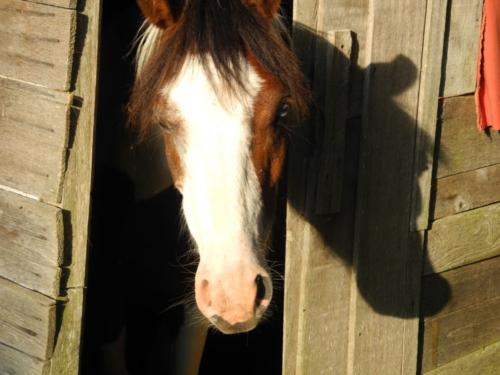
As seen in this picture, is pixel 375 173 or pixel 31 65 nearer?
pixel 31 65

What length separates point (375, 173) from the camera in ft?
9.98

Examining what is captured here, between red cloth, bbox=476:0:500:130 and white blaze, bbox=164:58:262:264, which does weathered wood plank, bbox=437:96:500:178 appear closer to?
red cloth, bbox=476:0:500:130

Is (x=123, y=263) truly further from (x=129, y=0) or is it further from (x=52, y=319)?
(x=129, y=0)

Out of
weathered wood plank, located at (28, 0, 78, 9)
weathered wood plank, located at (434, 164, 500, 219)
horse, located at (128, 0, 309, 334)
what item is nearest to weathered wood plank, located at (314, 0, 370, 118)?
horse, located at (128, 0, 309, 334)

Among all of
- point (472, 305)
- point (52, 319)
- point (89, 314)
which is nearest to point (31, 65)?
point (52, 319)

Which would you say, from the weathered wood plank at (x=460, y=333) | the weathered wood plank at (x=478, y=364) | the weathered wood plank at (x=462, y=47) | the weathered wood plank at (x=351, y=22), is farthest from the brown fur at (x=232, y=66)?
the weathered wood plank at (x=478, y=364)

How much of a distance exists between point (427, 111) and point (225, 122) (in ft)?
3.73

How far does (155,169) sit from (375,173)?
1111 mm

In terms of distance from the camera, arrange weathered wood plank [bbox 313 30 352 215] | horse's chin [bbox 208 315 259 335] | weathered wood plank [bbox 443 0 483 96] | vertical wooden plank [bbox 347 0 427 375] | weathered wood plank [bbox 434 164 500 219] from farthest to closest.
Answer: weathered wood plank [bbox 434 164 500 219]
weathered wood plank [bbox 443 0 483 96]
vertical wooden plank [bbox 347 0 427 375]
weathered wood plank [bbox 313 30 352 215]
horse's chin [bbox 208 315 259 335]

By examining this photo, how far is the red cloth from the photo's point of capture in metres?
3.34

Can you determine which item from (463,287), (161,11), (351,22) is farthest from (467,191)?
(161,11)

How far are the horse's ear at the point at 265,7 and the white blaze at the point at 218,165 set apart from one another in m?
0.37

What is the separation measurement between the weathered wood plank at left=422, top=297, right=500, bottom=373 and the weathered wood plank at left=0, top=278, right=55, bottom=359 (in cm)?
166

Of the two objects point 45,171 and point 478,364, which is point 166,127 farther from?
point 478,364
